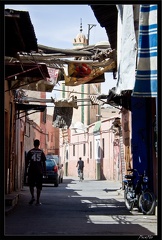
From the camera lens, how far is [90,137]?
47.1m

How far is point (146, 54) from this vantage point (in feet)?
25.8

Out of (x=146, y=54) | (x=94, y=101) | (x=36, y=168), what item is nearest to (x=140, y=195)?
(x=36, y=168)

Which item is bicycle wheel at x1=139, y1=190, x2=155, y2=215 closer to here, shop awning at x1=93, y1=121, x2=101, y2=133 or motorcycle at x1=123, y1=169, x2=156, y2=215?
motorcycle at x1=123, y1=169, x2=156, y2=215

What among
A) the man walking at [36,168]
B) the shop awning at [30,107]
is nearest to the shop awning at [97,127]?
the shop awning at [30,107]

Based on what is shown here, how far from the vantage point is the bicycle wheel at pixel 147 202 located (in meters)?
12.1

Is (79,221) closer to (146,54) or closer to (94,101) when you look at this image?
(146,54)

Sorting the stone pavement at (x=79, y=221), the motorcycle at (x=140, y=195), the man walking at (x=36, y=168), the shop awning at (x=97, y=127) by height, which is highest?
the shop awning at (x=97, y=127)

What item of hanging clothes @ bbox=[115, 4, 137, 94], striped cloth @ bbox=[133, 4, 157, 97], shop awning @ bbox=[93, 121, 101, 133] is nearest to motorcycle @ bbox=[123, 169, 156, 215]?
hanging clothes @ bbox=[115, 4, 137, 94]

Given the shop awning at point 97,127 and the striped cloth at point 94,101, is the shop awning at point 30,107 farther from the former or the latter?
the shop awning at point 97,127

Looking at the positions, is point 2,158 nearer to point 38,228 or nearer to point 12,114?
point 38,228

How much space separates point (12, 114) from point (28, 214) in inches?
244

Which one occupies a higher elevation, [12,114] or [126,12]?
[126,12]

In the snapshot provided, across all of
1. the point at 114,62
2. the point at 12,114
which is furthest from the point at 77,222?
the point at 12,114

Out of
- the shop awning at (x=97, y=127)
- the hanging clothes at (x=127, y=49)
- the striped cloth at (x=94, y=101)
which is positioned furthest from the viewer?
the shop awning at (x=97, y=127)
